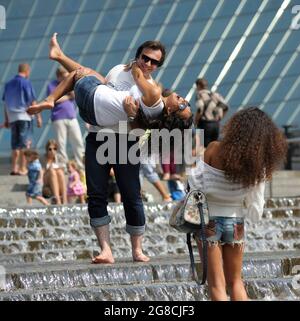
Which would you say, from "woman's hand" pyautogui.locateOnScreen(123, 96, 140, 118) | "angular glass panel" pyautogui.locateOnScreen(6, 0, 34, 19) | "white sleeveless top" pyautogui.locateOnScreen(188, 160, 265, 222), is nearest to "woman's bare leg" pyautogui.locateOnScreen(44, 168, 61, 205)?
"woman's hand" pyautogui.locateOnScreen(123, 96, 140, 118)

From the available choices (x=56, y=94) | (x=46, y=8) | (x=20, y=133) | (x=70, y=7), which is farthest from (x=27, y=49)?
(x=56, y=94)

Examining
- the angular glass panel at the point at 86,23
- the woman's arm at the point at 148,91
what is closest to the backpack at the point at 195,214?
the woman's arm at the point at 148,91

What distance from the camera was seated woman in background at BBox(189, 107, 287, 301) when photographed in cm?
732

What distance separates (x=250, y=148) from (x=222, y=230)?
481mm

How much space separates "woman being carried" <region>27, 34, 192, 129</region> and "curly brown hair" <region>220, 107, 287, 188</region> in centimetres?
104

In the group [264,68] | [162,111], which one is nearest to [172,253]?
[162,111]

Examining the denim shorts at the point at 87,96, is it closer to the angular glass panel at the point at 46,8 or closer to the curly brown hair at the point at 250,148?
the curly brown hair at the point at 250,148

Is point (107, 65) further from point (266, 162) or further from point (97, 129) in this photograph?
point (266, 162)

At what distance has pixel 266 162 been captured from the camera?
24.3ft

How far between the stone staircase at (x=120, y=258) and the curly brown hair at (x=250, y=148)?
139 centimetres

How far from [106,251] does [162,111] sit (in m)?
1.36

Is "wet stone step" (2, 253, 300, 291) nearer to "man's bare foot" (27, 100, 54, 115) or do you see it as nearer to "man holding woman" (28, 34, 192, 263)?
"man holding woman" (28, 34, 192, 263)

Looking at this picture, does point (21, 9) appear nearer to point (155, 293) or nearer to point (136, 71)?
point (136, 71)

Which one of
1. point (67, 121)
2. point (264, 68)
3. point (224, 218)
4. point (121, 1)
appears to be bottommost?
point (224, 218)
